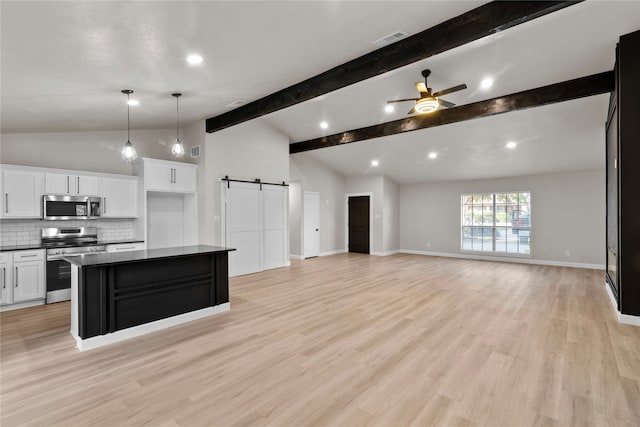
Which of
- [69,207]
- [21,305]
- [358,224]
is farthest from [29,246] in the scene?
[358,224]

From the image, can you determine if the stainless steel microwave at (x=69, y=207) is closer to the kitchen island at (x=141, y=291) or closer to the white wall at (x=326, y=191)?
the kitchen island at (x=141, y=291)

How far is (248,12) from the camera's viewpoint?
106 inches

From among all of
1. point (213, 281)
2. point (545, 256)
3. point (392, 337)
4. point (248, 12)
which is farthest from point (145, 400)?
point (545, 256)

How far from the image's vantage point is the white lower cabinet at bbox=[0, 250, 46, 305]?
449 centimetres

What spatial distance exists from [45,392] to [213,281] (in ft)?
6.67

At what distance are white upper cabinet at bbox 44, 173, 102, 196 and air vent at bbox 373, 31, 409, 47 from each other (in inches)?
196

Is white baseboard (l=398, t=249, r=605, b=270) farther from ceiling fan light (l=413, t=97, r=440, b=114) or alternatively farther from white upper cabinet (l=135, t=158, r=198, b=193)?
white upper cabinet (l=135, t=158, r=198, b=193)

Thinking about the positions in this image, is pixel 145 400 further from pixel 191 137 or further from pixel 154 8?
pixel 191 137

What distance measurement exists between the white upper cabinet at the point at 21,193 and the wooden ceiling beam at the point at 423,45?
12.0ft

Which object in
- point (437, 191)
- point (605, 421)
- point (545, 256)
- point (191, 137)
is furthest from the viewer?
point (437, 191)

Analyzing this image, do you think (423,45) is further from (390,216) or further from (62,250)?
(390,216)

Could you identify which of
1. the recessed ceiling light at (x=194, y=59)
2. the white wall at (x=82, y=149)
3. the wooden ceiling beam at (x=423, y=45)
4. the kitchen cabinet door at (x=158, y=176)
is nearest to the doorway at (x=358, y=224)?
the white wall at (x=82, y=149)

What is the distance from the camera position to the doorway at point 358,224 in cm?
1041

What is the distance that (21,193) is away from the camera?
4.75 m
